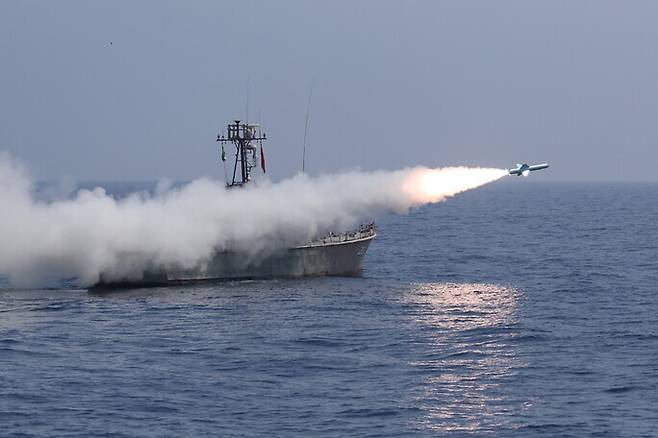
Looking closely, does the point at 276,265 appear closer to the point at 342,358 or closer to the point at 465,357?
the point at 342,358

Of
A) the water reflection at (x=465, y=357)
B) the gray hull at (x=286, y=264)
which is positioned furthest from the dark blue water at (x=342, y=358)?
the gray hull at (x=286, y=264)

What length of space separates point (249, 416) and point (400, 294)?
2964 cm

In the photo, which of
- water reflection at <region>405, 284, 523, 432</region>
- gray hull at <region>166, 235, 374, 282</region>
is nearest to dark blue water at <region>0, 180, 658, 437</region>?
water reflection at <region>405, 284, 523, 432</region>

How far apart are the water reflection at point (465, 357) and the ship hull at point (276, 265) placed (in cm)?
846

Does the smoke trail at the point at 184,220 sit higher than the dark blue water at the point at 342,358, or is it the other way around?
the smoke trail at the point at 184,220

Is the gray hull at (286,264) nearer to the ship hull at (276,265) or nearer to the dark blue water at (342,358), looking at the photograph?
the ship hull at (276,265)

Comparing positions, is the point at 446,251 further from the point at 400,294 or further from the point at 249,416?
the point at 249,416

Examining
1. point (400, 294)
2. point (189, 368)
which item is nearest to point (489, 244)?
point (400, 294)

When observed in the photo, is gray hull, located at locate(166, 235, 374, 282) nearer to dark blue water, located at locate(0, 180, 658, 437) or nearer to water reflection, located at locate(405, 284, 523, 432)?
dark blue water, located at locate(0, 180, 658, 437)

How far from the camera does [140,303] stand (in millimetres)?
62656

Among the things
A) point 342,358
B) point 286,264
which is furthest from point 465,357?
point 286,264

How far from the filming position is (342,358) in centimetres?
4700

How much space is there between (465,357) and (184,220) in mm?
29248

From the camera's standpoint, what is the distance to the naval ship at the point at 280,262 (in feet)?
233
